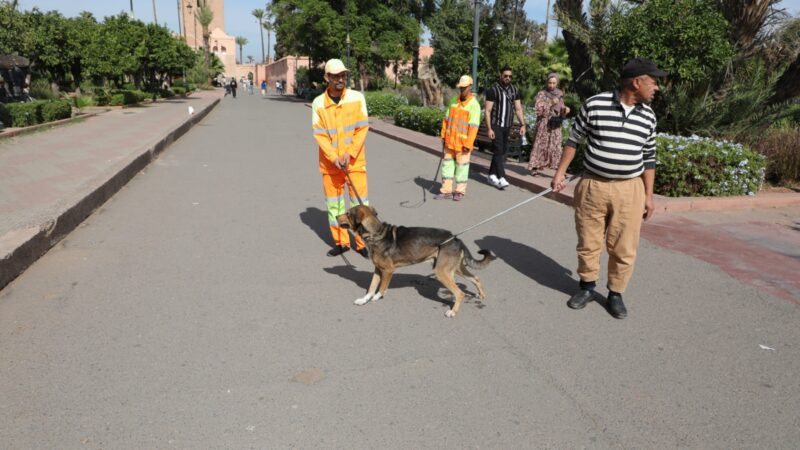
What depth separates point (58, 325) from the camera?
3637 mm

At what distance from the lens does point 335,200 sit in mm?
5230

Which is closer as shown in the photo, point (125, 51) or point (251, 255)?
point (251, 255)

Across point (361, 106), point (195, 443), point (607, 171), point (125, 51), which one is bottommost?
point (195, 443)

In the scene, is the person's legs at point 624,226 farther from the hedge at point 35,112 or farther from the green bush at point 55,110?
the green bush at point 55,110

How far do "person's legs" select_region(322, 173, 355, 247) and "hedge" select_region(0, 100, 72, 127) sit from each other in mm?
14124

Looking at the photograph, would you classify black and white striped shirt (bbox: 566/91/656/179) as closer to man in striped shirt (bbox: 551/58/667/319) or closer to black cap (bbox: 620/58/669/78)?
man in striped shirt (bbox: 551/58/667/319)

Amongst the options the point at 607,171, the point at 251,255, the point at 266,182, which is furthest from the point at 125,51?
the point at 607,171

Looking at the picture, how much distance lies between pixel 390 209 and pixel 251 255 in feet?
7.97

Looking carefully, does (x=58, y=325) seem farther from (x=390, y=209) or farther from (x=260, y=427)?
(x=390, y=209)

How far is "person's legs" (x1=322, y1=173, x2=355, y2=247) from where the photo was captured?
514 cm

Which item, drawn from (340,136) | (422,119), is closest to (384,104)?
(422,119)

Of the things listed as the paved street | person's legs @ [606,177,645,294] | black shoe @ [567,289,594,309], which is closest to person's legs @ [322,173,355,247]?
the paved street

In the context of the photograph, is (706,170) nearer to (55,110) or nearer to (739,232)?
(739,232)

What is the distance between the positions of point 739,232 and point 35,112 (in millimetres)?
18088
